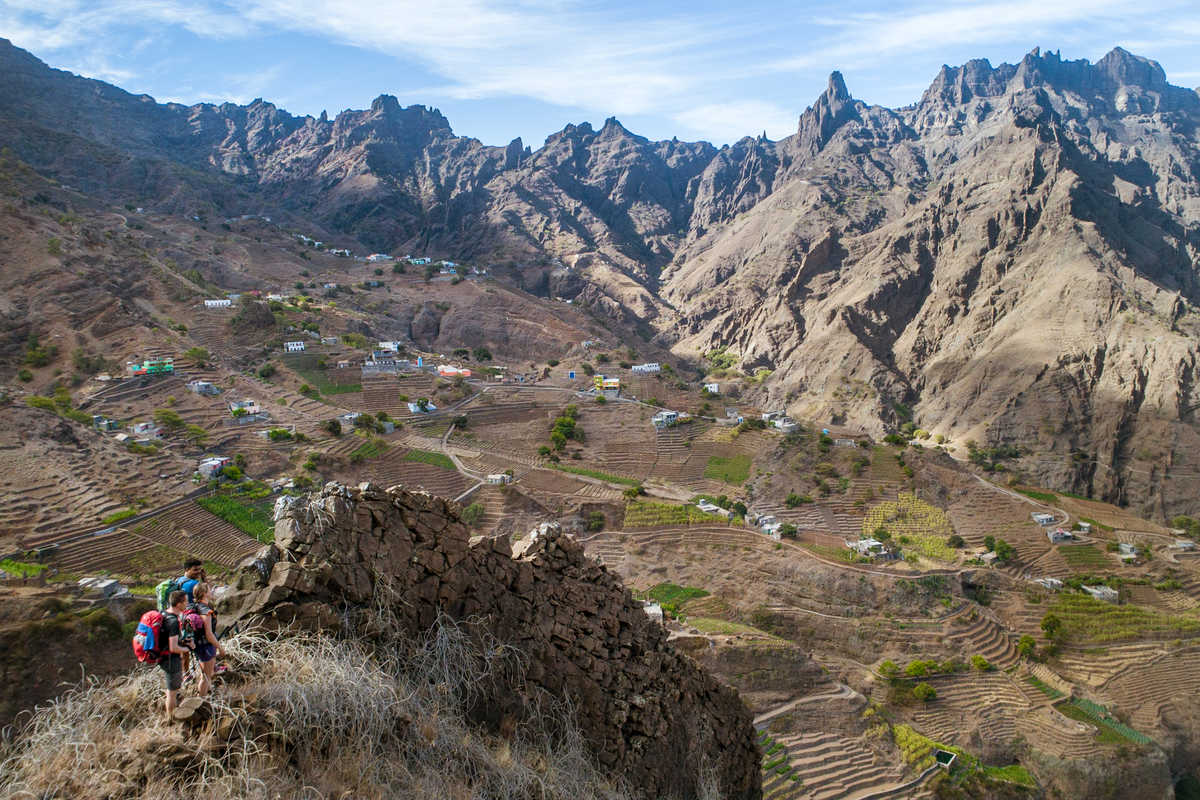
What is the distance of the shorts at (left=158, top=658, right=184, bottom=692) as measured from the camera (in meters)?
4.78

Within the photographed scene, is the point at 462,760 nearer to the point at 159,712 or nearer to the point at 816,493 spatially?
the point at 159,712

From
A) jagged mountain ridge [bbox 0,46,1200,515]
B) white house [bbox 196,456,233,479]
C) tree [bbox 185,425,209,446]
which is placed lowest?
white house [bbox 196,456,233,479]

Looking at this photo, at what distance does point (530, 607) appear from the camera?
7547 millimetres

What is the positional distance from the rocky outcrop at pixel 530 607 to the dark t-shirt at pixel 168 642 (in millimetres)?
650

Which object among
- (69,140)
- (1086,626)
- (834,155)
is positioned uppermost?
(834,155)

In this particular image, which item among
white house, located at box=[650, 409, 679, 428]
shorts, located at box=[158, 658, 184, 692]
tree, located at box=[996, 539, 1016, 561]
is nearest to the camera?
shorts, located at box=[158, 658, 184, 692]

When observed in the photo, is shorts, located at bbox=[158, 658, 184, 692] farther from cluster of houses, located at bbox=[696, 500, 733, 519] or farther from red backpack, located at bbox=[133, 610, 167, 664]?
cluster of houses, located at bbox=[696, 500, 733, 519]

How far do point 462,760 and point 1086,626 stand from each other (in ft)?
108

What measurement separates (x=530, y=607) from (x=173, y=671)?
11.7 ft

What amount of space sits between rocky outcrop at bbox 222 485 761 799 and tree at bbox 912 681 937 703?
18129 millimetres

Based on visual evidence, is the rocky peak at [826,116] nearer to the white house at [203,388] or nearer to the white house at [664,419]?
the white house at [664,419]

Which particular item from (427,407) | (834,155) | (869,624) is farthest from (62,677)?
(834,155)

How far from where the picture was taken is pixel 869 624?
27.8 metres

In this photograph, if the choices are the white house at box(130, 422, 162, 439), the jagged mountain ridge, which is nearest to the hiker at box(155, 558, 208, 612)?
the white house at box(130, 422, 162, 439)
